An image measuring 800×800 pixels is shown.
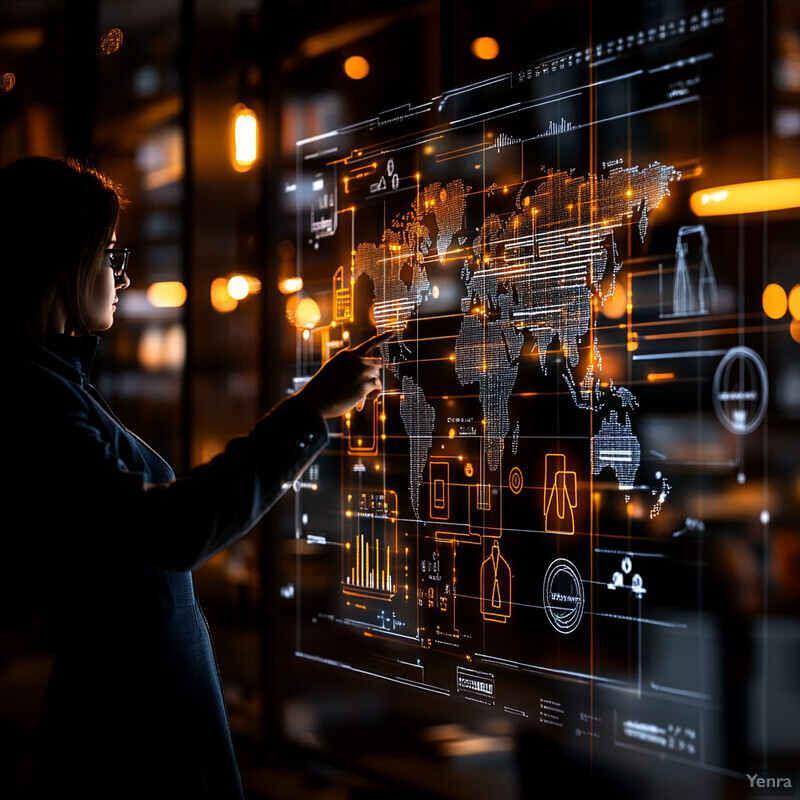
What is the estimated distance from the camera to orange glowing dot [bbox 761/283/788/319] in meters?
1.32

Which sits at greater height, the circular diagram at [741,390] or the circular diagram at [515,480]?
the circular diagram at [741,390]

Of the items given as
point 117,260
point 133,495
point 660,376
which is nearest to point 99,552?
point 133,495

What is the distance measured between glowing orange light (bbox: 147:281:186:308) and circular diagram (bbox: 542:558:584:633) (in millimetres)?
1437

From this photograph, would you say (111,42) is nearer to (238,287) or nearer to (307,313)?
(238,287)

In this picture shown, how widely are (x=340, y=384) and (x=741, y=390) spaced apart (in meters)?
0.65

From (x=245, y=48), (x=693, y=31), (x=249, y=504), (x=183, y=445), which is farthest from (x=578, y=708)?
(x=245, y=48)

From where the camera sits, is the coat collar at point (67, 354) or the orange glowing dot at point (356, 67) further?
the orange glowing dot at point (356, 67)

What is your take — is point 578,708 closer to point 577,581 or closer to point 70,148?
point 577,581

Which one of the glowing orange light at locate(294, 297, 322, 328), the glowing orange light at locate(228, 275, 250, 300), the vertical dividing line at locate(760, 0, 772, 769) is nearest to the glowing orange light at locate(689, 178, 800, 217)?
the vertical dividing line at locate(760, 0, 772, 769)

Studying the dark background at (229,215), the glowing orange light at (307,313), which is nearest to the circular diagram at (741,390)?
the dark background at (229,215)

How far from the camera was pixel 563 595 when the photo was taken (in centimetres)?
Answer: 163

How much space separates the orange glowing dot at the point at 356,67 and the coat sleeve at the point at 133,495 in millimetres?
1248

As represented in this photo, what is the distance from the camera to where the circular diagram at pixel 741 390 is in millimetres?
1346

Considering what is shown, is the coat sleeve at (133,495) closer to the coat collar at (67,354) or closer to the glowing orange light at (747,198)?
the coat collar at (67,354)
